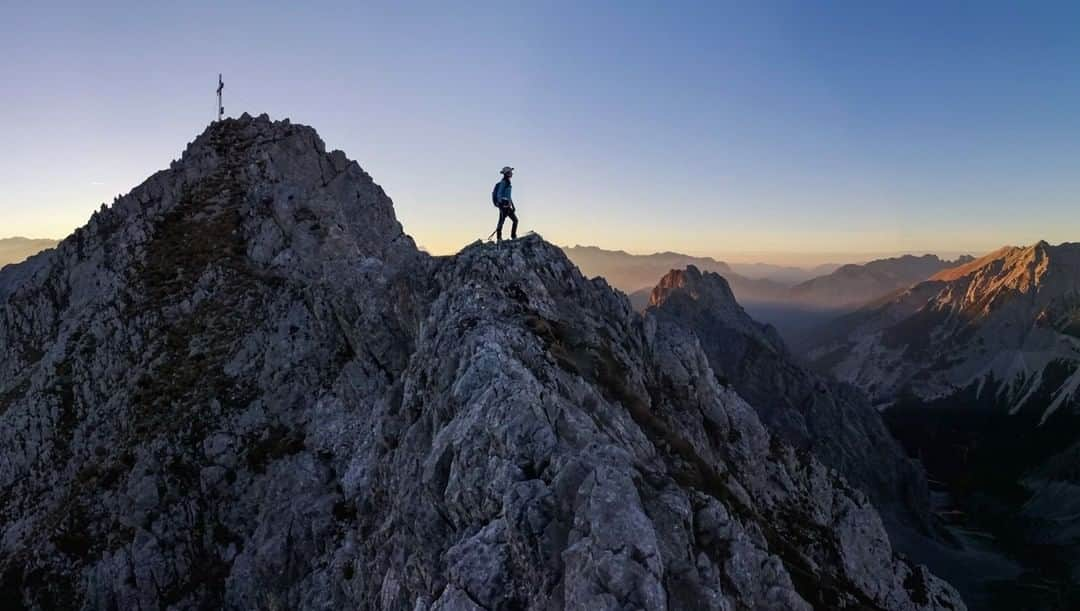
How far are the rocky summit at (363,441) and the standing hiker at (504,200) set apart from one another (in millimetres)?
1989

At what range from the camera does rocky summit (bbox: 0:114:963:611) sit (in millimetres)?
17438

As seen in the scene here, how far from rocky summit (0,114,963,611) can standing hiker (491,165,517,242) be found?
1989mm

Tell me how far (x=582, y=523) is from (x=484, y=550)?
3.13 m

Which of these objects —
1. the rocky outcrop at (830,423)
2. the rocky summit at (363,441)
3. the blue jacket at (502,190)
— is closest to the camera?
the rocky summit at (363,441)

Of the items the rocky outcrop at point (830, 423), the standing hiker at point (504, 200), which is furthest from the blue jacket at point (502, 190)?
the rocky outcrop at point (830, 423)

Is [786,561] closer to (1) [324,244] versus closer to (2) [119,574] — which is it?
(2) [119,574]

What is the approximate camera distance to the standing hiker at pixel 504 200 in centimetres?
3416

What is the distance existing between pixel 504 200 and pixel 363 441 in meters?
14.8

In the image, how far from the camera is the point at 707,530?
18281mm

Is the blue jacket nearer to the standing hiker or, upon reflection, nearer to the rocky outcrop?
the standing hiker

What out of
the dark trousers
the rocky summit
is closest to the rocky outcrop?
the rocky summit

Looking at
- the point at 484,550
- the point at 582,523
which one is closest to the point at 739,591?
the point at 582,523

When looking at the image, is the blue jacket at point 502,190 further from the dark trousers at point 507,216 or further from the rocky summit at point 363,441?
the rocky summit at point 363,441

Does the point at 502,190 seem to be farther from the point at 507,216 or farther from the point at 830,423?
the point at 830,423
